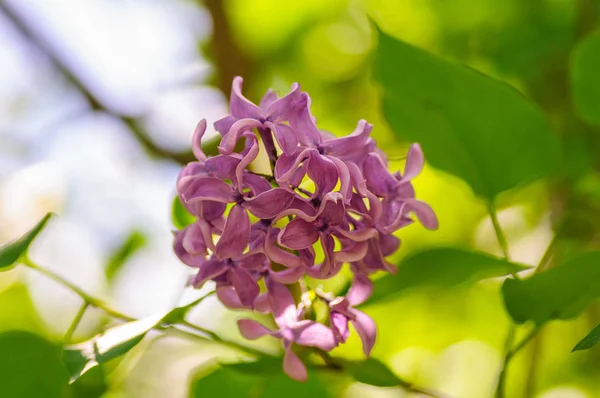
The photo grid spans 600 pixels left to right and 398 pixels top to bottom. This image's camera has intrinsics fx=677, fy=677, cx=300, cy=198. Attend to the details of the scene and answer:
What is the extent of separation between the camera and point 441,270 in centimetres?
57

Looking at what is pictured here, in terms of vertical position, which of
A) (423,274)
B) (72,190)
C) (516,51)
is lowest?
(72,190)

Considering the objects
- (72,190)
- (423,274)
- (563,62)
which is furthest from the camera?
(72,190)

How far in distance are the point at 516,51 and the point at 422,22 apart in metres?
0.24

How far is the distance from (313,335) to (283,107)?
0.17m

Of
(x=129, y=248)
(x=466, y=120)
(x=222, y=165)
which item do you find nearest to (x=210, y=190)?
(x=222, y=165)

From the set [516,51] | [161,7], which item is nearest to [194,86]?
[161,7]

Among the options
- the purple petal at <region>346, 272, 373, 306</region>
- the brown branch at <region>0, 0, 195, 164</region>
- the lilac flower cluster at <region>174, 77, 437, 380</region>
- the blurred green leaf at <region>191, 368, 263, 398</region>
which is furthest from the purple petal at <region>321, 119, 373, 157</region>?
the brown branch at <region>0, 0, 195, 164</region>

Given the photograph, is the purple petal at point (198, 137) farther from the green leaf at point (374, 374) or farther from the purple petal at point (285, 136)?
the green leaf at point (374, 374)

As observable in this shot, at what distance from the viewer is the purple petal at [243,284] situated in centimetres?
53

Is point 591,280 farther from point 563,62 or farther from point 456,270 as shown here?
point 563,62

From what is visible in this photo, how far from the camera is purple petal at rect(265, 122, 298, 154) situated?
49cm

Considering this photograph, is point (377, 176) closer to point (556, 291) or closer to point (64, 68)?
point (556, 291)

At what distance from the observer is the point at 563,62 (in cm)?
112

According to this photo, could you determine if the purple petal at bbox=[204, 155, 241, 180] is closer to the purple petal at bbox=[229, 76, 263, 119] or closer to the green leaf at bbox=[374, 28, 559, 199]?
the purple petal at bbox=[229, 76, 263, 119]
